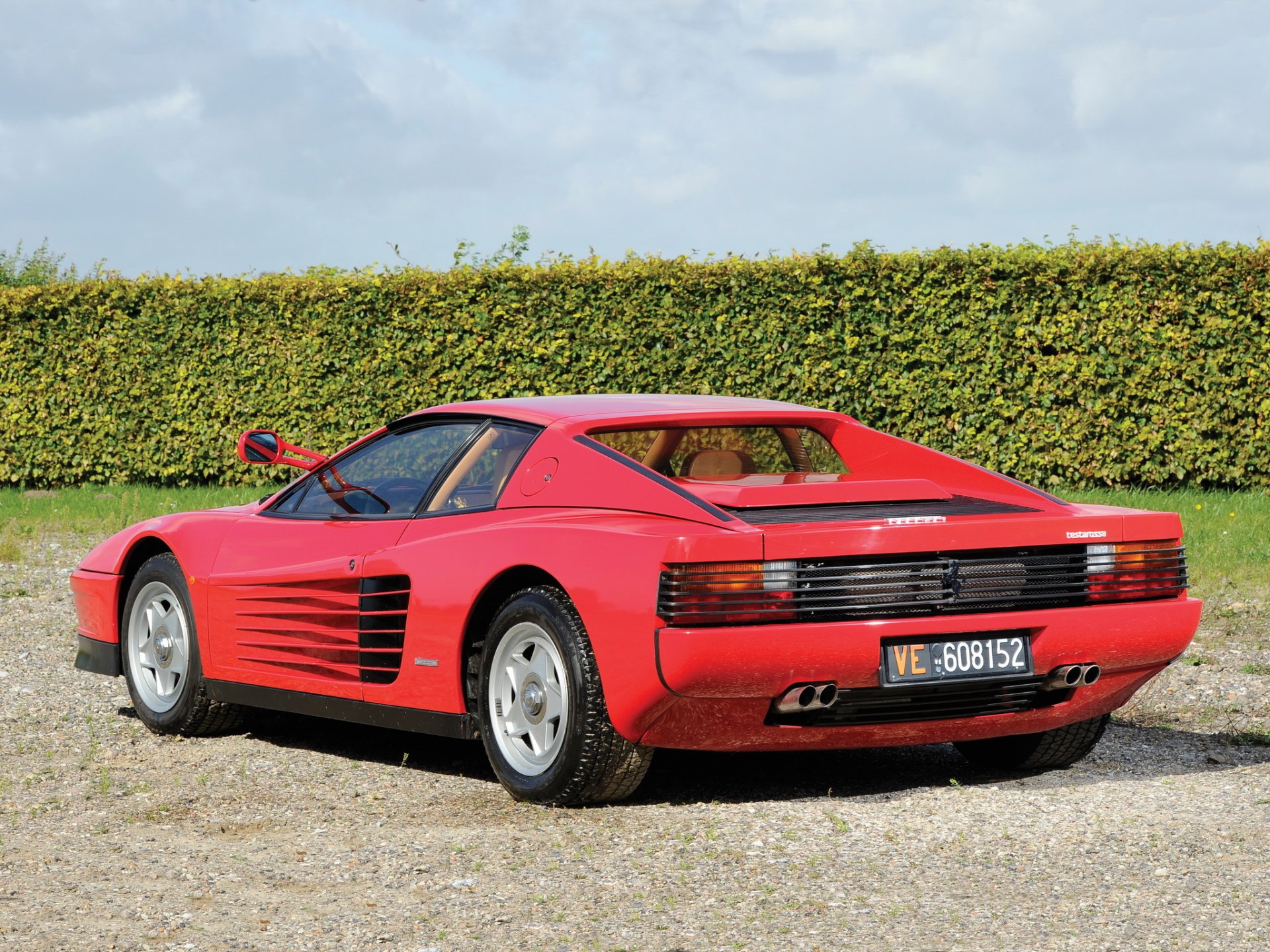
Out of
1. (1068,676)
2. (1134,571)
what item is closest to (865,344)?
(1134,571)

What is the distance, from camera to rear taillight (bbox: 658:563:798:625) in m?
4.69

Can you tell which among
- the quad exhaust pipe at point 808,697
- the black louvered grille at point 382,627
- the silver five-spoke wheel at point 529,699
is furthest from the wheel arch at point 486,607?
the quad exhaust pipe at point 808,697

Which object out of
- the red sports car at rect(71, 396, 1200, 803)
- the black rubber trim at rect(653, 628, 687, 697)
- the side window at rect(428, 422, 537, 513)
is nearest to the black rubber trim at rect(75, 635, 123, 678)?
the red sports car at rect(71, 396, 1200, 803)

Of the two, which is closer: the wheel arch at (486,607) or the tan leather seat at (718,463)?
the wheel arch at (486,607)

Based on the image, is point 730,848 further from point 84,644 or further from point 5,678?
point 5,678

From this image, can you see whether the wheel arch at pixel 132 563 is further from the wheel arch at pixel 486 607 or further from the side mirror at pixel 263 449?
the wheel arch at pixel 486 607

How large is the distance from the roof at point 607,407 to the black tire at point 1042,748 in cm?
143

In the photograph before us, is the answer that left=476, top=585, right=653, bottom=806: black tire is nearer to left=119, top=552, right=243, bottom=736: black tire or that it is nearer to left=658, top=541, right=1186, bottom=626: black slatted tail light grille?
left=658, top=541, right=1186, bottom=626: black slatted tail light grille

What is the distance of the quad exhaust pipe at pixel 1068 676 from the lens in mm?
5203

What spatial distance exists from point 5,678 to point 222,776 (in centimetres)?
266

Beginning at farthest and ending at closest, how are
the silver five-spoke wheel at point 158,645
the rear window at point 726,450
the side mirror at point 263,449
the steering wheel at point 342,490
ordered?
the silver five-spoke wheel at point 158,645
the side mirror at point 263,449
the steering wheel at point 342,490
the rear window at point 726,450

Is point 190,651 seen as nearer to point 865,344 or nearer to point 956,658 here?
point 956,658

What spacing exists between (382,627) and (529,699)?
0.80 m

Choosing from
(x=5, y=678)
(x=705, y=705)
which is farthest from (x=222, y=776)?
(x=5, y=678)
